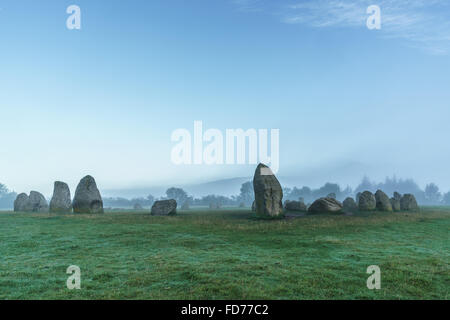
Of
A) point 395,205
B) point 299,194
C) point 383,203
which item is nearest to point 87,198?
point 383,203

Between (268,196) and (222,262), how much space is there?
15.8 meters

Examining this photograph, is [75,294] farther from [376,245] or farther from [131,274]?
[376,245]

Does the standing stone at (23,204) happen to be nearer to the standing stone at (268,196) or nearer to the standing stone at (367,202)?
the standing stone at (268,196)

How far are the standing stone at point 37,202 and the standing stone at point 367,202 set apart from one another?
40779 millimetres

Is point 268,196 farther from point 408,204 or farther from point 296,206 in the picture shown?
point 408,204

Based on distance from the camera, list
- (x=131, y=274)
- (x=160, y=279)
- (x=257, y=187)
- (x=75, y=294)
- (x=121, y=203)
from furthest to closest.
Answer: (x=121, y=203) < (x=257, y=187) < (x=131, y=274) < (x=160, y=279) < (x=75, y=294)

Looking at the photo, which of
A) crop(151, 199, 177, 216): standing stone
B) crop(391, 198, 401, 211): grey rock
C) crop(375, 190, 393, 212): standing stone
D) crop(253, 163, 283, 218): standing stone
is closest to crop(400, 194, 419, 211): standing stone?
crop(391, 198, 401, 211): grey rock

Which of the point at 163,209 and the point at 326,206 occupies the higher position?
the point at 326,206

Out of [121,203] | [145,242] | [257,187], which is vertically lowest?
[121,203]

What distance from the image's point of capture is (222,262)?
1074cm

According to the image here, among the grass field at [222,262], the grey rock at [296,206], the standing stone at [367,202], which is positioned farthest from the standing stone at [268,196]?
the standing stone at [367,202]
